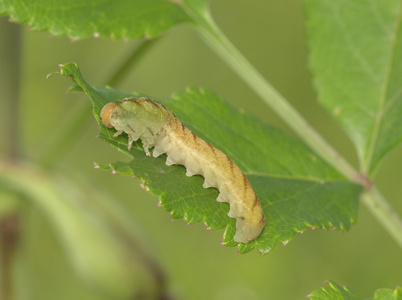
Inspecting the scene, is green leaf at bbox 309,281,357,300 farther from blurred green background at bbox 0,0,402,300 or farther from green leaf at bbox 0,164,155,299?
blurred green background at bbox 0,0,402,300

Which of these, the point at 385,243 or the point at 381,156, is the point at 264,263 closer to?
the point at 385,243

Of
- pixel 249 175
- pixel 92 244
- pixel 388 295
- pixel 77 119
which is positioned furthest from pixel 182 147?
pixel 92 244

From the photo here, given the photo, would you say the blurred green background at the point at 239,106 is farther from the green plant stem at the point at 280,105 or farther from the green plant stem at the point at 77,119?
the green plant stem at the point at 280,105

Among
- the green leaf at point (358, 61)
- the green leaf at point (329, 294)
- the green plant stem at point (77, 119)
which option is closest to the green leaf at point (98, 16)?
the green plant stem at point (77, 119)

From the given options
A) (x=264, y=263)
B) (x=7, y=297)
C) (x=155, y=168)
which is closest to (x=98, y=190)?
(x=7, y=297)

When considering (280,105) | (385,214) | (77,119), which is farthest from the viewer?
(77,119)

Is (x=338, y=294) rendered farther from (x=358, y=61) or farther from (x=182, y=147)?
(x=358, y=61)
